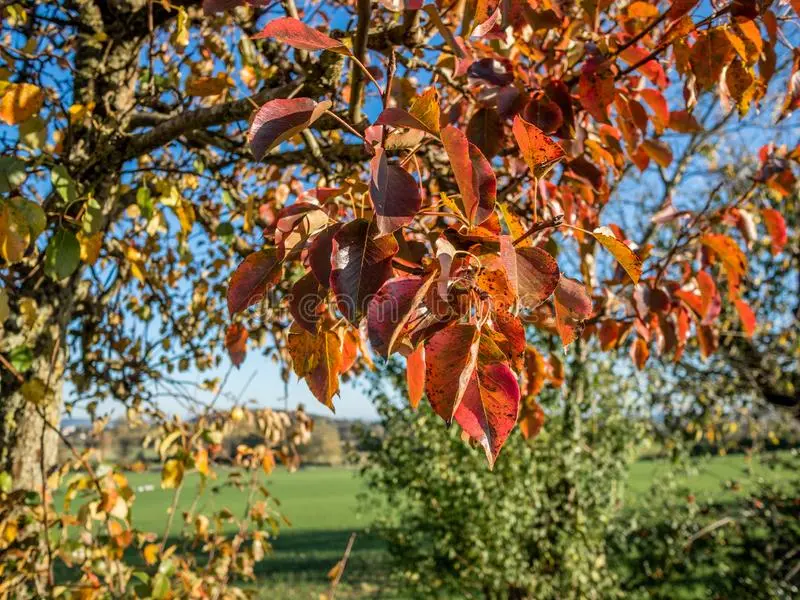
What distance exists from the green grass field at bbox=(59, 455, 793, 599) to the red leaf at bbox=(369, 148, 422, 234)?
5.43 feet

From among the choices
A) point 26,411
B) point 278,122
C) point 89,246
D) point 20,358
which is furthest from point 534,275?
point 26,411

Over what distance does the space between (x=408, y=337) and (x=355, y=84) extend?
0.70m

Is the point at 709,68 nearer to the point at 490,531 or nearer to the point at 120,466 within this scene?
the point at 120,466

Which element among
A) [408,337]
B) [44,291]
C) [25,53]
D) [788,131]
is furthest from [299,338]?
Answer: [788,131]

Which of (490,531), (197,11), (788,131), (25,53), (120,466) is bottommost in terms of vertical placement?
(490,531)

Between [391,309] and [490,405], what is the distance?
0.48 feet

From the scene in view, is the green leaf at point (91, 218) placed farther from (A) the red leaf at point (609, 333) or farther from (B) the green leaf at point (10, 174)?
(A) the red leaf at point (609, 333)

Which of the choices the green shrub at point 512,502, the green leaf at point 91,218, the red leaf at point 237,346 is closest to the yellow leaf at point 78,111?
the green leaf at point 91,218

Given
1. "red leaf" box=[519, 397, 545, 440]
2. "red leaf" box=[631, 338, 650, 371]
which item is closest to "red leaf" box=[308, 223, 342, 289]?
"red leaf" box=[519, 397, 545, 440]

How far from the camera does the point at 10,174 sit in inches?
39.6

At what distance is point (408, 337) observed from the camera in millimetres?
675

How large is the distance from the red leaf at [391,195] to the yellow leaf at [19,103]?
102 cm

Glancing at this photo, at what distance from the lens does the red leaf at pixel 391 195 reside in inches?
22.5

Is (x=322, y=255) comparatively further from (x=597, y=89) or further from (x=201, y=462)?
(x=201, y=462)
